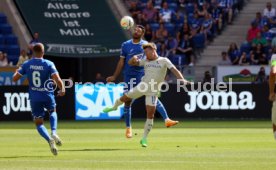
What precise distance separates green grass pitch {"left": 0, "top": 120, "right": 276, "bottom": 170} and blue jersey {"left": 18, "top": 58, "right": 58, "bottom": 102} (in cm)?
104

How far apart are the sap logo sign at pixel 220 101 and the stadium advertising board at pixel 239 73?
1643mm

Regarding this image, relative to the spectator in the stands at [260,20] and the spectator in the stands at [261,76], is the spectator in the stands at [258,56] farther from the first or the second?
the spectator in the stands at [260,20]

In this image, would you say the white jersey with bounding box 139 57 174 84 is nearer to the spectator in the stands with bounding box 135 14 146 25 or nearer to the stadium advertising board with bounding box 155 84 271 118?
the stadium advertising board with bounding box 155 84 271 118

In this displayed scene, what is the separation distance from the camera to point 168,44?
1433 inches

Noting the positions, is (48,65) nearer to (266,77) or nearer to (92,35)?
(266,77)

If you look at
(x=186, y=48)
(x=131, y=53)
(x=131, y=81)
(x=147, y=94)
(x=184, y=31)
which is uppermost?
(x=131, y=53)

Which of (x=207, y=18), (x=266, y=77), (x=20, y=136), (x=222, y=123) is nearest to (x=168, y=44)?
(x=207, y=18)

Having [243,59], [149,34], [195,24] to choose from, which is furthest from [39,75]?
[195,24]

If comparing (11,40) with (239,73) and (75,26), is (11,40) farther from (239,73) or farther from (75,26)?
(239,73)

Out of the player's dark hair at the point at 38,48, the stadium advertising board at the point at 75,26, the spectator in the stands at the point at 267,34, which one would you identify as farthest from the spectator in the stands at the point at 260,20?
the player's dark hair at the point at 38,48

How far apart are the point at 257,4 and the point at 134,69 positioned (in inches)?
746

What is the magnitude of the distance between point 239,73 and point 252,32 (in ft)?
11.1

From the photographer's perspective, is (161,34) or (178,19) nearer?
(161,34)

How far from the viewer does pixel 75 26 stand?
38.8 m
